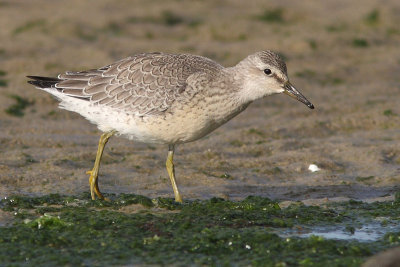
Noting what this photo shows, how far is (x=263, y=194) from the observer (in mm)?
9484

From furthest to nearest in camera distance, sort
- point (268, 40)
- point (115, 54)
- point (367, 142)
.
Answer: point (268, 40), point (115, 54), point (367, 142)

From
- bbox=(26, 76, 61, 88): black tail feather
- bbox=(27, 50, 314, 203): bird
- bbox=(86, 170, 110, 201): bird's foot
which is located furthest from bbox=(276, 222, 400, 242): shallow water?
bbox=(26, 76, 61, 88): black tail feather

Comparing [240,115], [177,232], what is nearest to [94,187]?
[177,232]

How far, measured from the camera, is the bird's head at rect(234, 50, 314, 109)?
8.68 meters

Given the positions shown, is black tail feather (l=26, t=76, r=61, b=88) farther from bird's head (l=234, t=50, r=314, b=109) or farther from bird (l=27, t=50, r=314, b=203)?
bird's head (l=234, t=50, r=314, b=109)

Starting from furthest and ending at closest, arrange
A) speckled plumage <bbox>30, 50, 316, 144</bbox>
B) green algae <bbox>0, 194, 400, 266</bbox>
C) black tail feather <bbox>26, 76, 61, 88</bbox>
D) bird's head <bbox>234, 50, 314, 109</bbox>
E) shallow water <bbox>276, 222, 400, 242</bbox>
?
black tail feather <bbox>26, 76, 61, 88</bbox>, bird's head <bbox>234, 50, 314, 109</bbox>, speckled plumage <bbox>30, 50, 316, 144</bbox>, shallow water <bbox>276, 222, 400, 242</bbox>, green algae <bbox>0, 194, 400, 266</bbox>

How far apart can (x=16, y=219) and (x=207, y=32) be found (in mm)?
9760

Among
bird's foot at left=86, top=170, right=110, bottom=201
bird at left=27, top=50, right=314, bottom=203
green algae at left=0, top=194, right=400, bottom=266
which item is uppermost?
bird at left=27, top=50, right=314, bottom=203

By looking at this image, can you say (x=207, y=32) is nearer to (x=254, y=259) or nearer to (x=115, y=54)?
(x=115, y=54)

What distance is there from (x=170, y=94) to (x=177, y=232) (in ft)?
6.17

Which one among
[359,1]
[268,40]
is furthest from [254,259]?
[359,1]

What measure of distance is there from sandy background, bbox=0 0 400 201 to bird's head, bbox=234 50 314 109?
139 cm

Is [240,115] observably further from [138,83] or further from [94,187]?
[94,187]

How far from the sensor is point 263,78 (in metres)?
8.72
